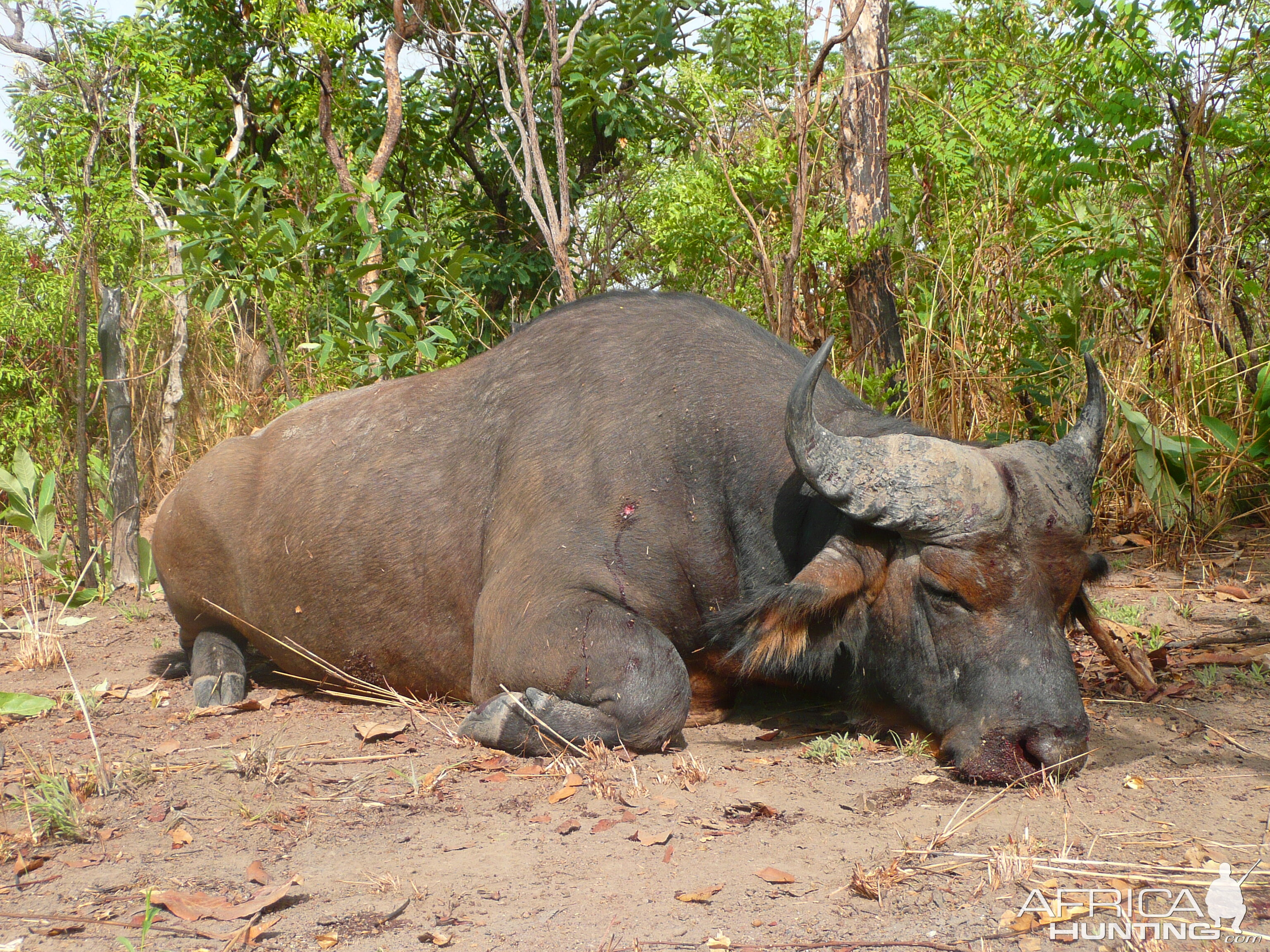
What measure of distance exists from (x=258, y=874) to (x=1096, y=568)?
9.13 feet

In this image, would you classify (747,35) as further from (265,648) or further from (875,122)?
(265,648)

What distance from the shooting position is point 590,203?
40.5 feet

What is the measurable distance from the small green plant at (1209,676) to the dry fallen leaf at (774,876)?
235cm

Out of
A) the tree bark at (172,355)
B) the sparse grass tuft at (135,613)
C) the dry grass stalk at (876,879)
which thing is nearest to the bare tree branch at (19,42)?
the tree bark at (172,355)

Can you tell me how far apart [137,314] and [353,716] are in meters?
5.90

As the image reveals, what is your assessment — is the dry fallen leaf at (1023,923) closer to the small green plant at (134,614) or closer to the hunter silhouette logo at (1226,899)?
the hunter silhouette logo at (1226,899)

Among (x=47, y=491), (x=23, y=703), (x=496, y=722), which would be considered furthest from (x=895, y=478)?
(x=47, y=491)

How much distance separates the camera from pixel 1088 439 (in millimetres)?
3576

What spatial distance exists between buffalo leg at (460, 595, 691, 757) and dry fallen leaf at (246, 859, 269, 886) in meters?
1.06

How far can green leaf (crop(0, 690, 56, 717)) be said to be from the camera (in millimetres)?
3443

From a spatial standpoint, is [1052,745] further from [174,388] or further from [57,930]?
[174,388]

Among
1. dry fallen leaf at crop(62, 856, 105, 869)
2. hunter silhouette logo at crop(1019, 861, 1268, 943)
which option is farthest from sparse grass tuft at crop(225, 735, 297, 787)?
hunter silhouette logo at crop(1019, 861, 1268, 943)

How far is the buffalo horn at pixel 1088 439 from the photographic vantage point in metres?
3.50

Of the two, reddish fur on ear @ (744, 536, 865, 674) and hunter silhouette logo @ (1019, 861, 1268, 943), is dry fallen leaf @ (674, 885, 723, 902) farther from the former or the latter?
reddish fur on ear @ (744, 536, 865, 674)
